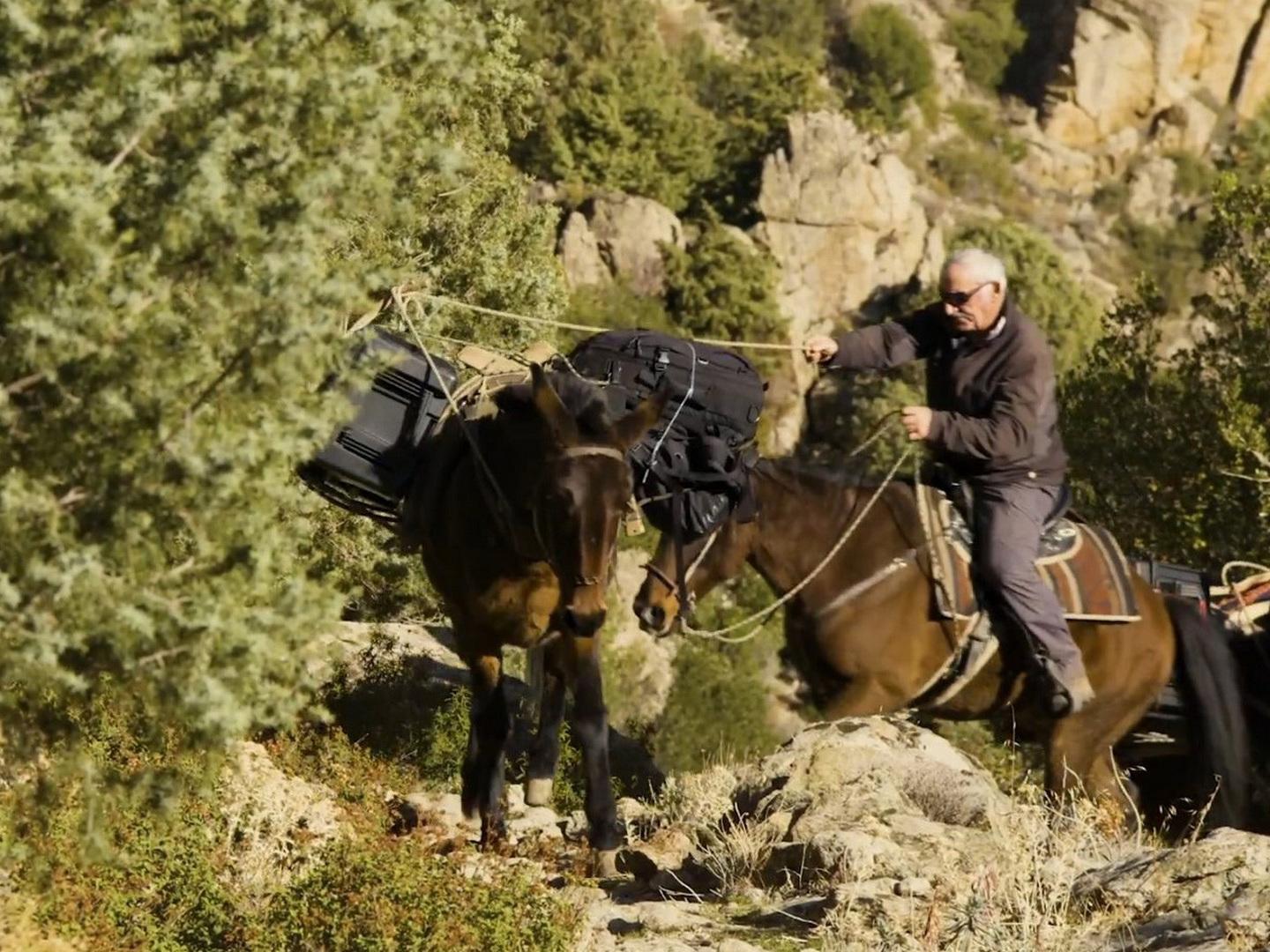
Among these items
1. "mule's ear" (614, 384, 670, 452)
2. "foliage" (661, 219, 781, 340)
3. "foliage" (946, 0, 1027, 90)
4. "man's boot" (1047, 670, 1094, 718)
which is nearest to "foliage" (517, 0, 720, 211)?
"foliage" (661, 219, 781, 340)

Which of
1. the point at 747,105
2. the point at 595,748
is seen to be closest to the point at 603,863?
the point at 595,748

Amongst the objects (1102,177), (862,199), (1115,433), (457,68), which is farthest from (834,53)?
(457,68)

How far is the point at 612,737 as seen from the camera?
49.1ft

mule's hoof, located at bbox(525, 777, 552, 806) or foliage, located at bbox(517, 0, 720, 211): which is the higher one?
mule's hoof, located at bbox(525, 777, 552, 806)

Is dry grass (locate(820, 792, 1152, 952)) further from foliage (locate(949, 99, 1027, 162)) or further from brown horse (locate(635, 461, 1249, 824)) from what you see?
foliage (locate(949, 99, 1027, 162))

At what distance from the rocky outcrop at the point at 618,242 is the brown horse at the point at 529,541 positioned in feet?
173

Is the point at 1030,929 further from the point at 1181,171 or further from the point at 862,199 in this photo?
the point at 1181,171

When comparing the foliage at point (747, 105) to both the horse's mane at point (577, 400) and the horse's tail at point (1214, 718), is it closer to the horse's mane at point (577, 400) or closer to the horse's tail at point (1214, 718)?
the horse's tail at point (1214, 718)

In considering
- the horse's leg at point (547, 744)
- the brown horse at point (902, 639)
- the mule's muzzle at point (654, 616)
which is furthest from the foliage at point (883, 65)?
the mule's muzzle at point (654, 616)

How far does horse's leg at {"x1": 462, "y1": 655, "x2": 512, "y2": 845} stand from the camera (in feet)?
36.0

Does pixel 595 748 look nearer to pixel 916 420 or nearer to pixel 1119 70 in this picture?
pixel 916 420

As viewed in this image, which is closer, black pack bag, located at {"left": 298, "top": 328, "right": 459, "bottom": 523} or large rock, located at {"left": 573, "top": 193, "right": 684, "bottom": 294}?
black pack bag, located at {"left": 298, "top": 328, "right": 459, "bottom": 523}

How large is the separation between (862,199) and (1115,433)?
146 ft

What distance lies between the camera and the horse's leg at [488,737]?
36.0ft
